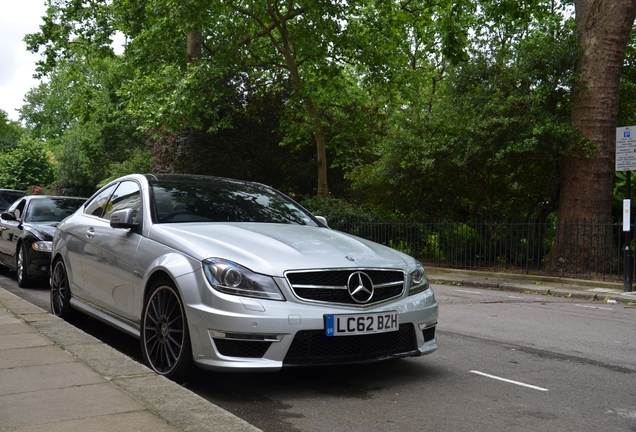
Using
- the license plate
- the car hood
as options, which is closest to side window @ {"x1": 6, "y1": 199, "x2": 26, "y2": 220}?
the car hood

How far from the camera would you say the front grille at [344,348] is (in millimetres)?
4707

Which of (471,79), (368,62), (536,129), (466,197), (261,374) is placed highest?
(368,62)

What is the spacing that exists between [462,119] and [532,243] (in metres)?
3.37

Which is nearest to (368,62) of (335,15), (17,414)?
(335,15)

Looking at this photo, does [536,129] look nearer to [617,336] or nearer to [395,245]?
[395,245]

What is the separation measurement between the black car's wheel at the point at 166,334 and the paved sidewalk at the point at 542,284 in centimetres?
938

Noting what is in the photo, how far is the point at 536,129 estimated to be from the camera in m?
15.1

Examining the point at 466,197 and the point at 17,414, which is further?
the point at 466,197

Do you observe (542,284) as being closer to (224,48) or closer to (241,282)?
(241,282)

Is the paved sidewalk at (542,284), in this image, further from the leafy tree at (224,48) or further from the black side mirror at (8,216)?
the black side mirror at (8,216)

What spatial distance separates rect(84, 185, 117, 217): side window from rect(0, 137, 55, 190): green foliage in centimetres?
6537

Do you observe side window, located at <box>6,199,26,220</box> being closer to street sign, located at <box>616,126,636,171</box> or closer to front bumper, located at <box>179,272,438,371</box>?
front bumper, located at <box>179,272,438,371</box>

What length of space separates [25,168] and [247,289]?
231 ft

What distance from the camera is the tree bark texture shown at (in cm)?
1541
